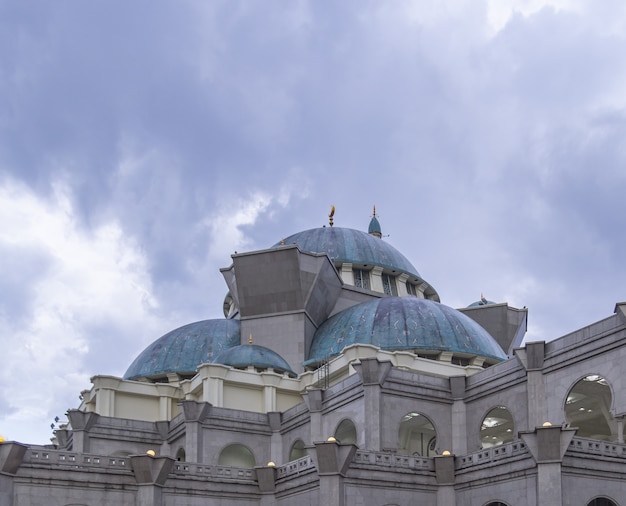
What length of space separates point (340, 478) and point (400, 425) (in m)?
9.94

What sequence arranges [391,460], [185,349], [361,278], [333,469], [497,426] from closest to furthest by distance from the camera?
[333,469]
[391,460]
[497,426]
[185,349]
[361,278]

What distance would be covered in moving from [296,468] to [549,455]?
13.4 metres

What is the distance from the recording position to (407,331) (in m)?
62.6

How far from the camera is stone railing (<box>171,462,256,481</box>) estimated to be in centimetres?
4601

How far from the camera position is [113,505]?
43.5 m

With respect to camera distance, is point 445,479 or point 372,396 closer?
point 445,479

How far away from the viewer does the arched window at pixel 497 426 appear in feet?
168

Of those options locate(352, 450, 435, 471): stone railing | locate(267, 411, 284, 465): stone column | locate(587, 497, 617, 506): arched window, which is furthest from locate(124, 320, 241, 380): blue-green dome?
locate(587, 497, 617, 506): arched window

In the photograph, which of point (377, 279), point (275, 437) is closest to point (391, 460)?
point (275, 437)

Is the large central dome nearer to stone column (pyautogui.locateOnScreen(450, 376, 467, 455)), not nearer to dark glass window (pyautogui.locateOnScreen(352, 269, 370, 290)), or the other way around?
dark glass window (pyautogui.locateOnScreen(352, 269, 370, 290))

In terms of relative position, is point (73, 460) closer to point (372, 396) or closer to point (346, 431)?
point (372, 396)

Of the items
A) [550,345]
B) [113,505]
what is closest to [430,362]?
[550,345]

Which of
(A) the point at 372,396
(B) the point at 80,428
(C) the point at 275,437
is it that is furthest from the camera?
(C) the point at 275,437

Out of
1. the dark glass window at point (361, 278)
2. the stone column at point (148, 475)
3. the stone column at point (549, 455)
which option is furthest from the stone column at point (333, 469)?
the dark glass window at point (361, 278)
